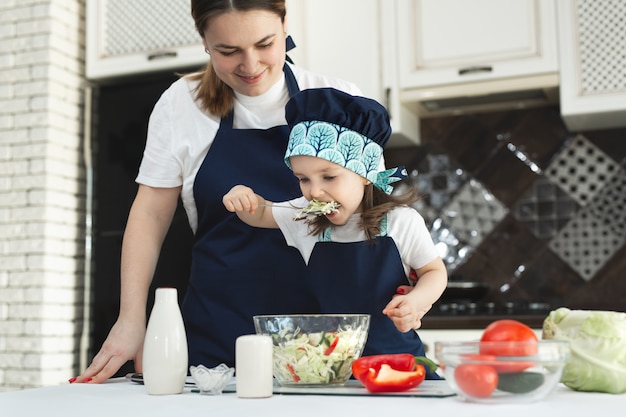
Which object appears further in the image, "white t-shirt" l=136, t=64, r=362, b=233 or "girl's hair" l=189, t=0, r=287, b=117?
"white t-shirt" l=136, t=64, r=362, b=233

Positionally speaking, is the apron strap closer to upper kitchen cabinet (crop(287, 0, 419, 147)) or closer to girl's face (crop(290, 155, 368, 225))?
girl's face (crop(290, 155, 368, 225))

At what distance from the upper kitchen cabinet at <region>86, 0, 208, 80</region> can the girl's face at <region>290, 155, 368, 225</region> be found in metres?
1.88

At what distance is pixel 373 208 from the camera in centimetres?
154

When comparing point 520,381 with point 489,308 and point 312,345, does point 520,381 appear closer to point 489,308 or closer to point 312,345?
point 312,345

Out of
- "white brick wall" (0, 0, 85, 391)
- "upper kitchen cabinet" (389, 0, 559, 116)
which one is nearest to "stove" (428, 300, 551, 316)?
"upper kitchen cabinet" (389, 0, 559, 116)

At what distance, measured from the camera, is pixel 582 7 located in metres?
3.04

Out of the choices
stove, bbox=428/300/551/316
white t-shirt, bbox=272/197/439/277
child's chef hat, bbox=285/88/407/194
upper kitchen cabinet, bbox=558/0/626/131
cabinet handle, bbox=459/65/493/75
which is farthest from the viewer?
cabinet handle, bbox=459/65/493/75

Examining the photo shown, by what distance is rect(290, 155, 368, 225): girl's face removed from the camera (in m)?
1.46

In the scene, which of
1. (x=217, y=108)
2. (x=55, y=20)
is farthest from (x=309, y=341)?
(x=55, y=20)

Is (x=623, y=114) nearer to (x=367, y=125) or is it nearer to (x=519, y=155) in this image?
(x=519, y=155)

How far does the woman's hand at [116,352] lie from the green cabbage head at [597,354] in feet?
2.52

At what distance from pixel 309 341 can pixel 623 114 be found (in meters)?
2.26

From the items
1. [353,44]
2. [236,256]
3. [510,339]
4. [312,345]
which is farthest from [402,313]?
[353,44]

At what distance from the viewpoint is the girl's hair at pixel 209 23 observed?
5.06ft
